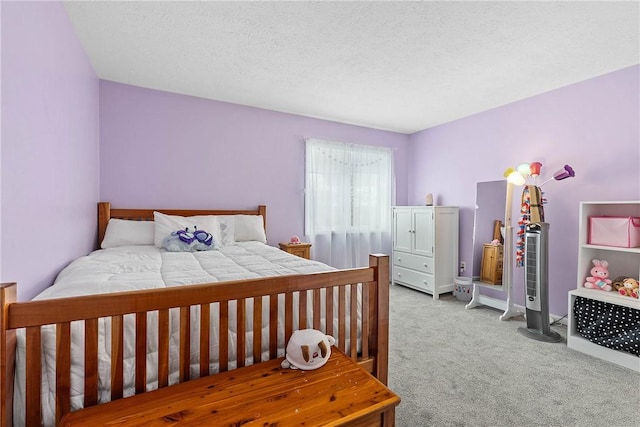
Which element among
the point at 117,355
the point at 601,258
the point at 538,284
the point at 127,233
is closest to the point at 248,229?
the point at 127,233

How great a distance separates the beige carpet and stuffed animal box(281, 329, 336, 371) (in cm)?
70

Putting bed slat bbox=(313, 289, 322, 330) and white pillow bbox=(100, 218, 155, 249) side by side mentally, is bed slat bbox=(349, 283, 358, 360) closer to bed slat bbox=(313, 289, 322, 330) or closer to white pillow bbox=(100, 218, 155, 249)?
bed slat bbox=(313, 289, 322, 330)

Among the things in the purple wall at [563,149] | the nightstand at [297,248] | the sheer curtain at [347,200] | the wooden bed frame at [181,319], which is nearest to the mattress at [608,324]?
the purple wall at [563,149]

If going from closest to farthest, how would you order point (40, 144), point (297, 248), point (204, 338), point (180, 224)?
point (204, 338) → point (40, 144) → point (180, 224) → point (297, 248)

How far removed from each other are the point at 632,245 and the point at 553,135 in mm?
1264

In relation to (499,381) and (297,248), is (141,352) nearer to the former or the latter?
(499,381)

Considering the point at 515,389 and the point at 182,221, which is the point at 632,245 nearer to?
the point at 515,389

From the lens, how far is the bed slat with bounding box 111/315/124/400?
1.00m

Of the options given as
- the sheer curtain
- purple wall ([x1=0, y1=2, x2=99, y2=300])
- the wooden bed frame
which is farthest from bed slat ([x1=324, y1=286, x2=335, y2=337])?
the sheer curtain

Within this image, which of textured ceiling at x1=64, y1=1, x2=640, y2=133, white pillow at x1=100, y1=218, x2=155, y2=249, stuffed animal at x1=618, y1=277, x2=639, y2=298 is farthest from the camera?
white pillow at x1=100, y1=218, x2=155, y2=249

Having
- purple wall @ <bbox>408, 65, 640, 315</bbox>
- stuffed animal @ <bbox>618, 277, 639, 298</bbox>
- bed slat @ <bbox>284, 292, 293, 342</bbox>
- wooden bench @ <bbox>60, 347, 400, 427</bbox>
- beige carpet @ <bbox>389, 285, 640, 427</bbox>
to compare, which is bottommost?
beige carpet @ <bbox>389, 285, 640, 427</bbox>

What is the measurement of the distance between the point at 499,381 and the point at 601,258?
5.20 ft

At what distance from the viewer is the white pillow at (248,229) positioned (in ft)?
10.5

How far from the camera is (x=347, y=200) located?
4188mm
